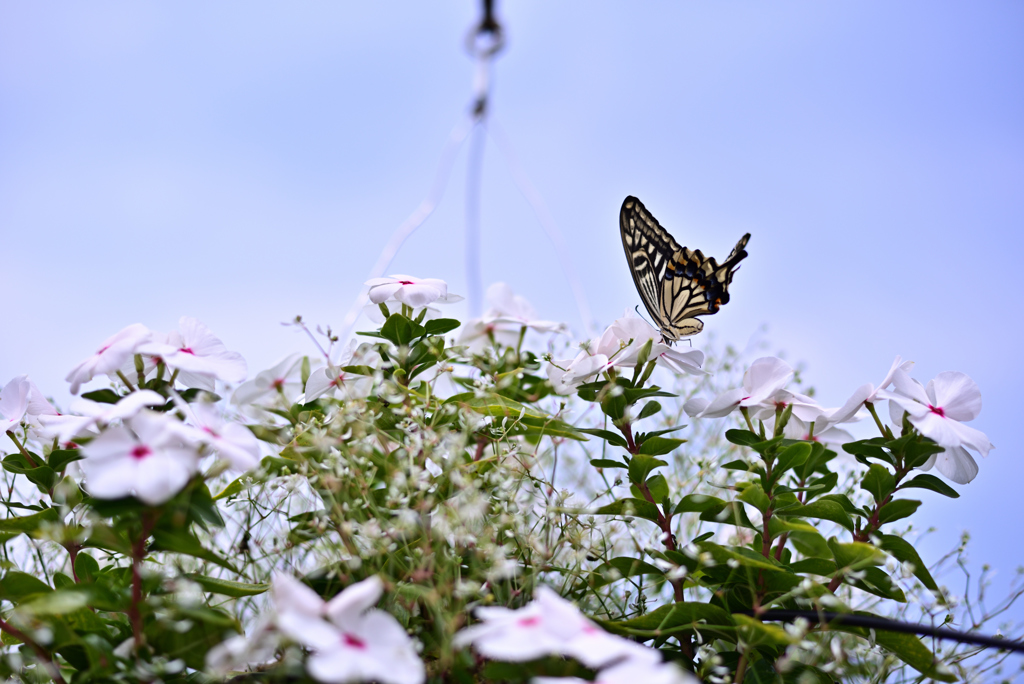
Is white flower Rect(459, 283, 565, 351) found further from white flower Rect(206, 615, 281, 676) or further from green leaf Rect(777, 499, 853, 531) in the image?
white flower Rect(206, 615, 281, 676)

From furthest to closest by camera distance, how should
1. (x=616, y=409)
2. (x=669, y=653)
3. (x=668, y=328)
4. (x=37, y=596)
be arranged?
1. (x=668, y=328)
2. (x=616, y=409)
3. (x=669, y=653)
4. (x=37, y=596)

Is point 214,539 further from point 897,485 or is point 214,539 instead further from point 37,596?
point 897,485

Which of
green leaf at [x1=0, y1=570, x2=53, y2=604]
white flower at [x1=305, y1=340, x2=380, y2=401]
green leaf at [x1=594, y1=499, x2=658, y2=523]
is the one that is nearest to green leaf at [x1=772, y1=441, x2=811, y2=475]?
green leaf at [x1=594, y1=499, x2=658, y2=523]

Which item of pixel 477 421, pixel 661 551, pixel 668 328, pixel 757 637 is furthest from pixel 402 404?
pixel 668 328

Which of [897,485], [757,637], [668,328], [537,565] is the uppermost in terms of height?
[668,328]

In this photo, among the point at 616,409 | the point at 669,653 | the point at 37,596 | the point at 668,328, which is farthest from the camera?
the point at 668,328

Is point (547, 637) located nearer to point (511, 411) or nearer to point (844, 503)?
point (511, 411)

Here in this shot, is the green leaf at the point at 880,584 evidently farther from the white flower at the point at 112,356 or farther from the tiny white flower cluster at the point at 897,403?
the white flower at the point at 112,356
